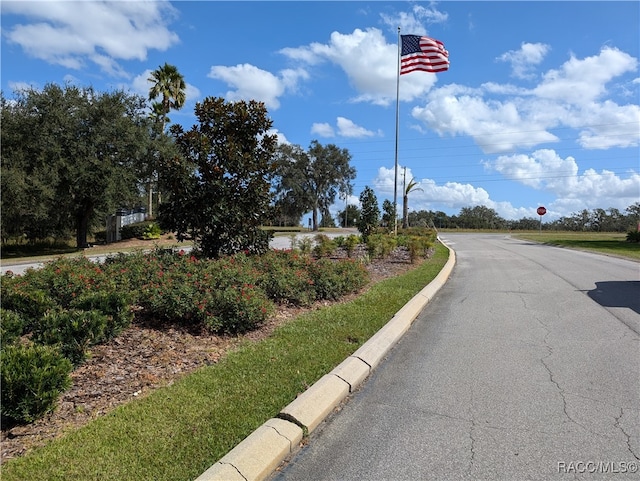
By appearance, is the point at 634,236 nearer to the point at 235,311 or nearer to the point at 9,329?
the point at 235,311

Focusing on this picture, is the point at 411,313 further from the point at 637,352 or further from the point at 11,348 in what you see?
the point at 11,348

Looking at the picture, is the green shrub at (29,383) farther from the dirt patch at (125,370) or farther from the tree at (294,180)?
the tree at (294,180)

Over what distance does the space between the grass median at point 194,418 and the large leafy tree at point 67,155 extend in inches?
924

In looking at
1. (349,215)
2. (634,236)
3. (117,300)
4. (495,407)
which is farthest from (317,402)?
(349,215)

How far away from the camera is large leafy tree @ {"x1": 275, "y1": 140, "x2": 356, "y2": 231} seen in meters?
61.1

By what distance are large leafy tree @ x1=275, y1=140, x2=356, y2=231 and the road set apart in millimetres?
54209

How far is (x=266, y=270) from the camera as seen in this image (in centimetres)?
854

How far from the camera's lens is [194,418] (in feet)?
11.8

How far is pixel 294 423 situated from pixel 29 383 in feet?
6.56

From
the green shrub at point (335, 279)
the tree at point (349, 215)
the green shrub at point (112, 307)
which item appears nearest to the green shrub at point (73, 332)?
the green shrub at point (112, 307)

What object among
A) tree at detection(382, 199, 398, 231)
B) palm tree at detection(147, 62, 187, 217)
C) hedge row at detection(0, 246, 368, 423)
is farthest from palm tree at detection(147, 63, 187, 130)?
hedge row at detection(0, 246, 368, 423)

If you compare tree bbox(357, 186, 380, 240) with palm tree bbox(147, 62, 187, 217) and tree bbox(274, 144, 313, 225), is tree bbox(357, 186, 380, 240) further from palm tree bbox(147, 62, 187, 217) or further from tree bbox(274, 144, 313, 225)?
tree bbox(274, 144, 313, 225)

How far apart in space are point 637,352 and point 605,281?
7126 mm

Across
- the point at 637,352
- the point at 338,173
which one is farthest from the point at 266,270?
the point at 338,173
